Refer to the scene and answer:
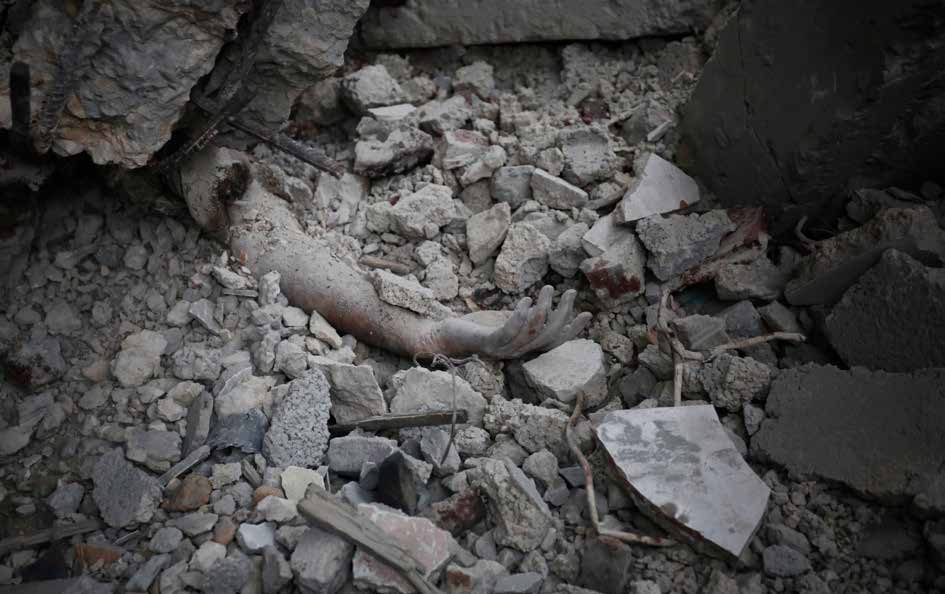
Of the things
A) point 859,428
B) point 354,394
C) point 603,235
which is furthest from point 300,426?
point 859,428

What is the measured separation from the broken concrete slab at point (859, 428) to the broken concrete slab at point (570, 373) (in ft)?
1.74

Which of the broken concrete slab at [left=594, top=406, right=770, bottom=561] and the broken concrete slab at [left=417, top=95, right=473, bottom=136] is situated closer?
the broken concrete slab at [left=594, top=406, right=770, bottom=561]

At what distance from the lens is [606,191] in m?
2.90

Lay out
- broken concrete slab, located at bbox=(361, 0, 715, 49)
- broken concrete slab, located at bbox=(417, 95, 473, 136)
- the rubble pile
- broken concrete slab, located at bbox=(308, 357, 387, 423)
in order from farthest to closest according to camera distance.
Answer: broken concrete slab, located at bbox=(361, 0, 715, 49), broken concrete slab, located at bbox=(417, 95, 473, 136), broken concrete slab, located at bbox=(308, 357, 387, 423), the rubble pile

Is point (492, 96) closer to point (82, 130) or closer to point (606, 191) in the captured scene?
point (606, 191)

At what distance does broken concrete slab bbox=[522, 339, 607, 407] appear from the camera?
2389 mm

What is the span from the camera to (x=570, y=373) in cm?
243

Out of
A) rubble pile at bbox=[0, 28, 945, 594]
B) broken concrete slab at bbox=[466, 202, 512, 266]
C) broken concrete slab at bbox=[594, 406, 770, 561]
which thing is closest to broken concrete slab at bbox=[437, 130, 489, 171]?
rubble pile at bbox=[0, 28, 945, 594]

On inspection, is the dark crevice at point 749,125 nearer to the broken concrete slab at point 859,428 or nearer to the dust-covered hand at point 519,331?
the broken concrete slab at point 859,428

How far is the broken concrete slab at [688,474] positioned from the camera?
1934mm

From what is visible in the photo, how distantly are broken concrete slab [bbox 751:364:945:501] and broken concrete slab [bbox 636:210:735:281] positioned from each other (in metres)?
0.58

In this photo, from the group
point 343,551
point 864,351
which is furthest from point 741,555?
point 343,551

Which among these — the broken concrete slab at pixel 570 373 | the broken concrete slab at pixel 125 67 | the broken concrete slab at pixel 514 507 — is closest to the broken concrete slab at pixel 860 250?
the broken concrete slab at pixel 570 373

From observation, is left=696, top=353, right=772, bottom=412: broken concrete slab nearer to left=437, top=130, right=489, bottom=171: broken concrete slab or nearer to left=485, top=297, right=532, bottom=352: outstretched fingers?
left=485, top=297, right=532, bottom=352: outstretched fingers
